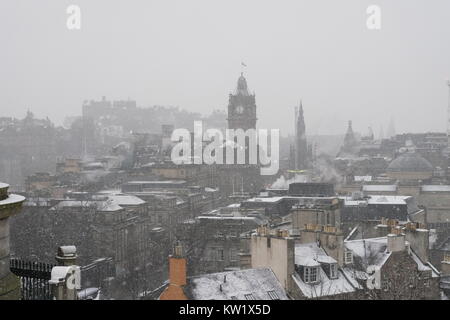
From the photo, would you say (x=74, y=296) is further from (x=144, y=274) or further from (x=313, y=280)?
(x=144, y=274)

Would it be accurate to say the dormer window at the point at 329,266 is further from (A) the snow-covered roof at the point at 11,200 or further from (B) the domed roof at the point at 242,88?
(B) the domed roof at the point at 242,88

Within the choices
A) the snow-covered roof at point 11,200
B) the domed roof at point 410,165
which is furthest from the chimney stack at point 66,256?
the domed roof at point 410,165

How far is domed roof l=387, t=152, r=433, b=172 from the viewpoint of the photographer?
45.0 meters

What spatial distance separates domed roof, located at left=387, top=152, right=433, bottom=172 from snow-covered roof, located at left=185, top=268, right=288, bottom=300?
34.0 meters

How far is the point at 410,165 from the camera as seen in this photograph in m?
45.3

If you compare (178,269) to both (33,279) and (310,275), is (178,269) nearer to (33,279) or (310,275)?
(310,275)

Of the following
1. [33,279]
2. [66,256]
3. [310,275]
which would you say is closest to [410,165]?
[310,275]

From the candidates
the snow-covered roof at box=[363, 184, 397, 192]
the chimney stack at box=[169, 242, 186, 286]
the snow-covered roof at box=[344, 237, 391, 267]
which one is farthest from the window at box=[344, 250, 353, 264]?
the snow-covered roof at box=[363, 184, 397, 192]

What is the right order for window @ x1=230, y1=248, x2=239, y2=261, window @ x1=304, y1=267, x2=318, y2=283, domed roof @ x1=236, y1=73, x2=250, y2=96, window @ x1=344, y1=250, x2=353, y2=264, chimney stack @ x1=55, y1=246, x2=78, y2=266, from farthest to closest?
domed roof @ x1=236, y1=73, x2=250, y2=96 → window @ x1=230, y1=248, x2=239, y2=261 → window @ x1=344, y1=250, x2=353, y2=264 → window @ x1=304, y1=267, x2=318, y2=283 → chimney stack @ x1=55, y1=246, x2=78, y2=266

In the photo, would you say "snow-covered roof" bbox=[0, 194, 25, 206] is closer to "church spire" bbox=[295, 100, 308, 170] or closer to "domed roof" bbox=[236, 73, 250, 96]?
"domed roof" bbox=[236, 73, 250, 96]

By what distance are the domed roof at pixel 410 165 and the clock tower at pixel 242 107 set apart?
11.3 meters

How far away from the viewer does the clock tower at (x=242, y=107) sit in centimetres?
4966
